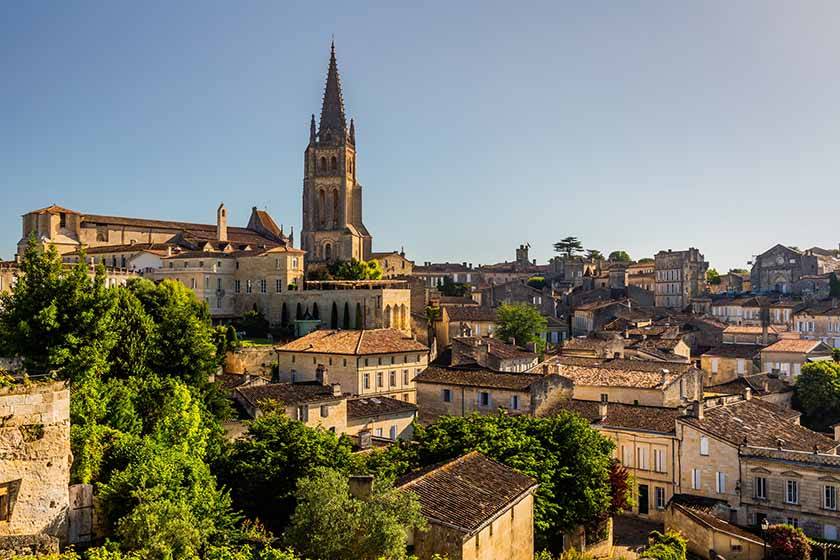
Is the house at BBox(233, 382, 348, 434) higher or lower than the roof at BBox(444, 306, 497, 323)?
lower

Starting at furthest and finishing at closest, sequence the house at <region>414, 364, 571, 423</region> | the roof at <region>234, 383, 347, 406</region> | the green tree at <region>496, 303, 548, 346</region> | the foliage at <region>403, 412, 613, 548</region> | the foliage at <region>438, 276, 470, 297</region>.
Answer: the foliage at <region>438, 276, 470, 297</region> → the green tree at <region>496, 303, 548, 346</region> → the house at <region>414, 364, 571, 423</region> → the roof at <region>234, 383, 347, 406</region> → the foliage at <region>403, 412, 613, 548</region>

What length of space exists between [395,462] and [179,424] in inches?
309

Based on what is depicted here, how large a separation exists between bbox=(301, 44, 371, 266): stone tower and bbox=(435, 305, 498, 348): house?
68.5 ft

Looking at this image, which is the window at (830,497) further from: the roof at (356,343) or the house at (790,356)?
the house at (790,356)

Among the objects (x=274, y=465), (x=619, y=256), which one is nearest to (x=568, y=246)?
(x=619, y=256)

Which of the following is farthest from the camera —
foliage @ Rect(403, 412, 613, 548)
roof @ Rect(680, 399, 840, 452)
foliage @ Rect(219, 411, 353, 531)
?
roof @ Rect(680, 399, 840, 452)

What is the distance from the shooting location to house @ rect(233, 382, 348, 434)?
115 ft

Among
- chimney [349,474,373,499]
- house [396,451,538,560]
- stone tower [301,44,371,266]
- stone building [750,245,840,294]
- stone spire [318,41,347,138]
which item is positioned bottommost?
house [396,451,538,560]

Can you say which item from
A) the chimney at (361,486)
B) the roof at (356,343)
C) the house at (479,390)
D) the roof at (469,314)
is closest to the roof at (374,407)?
the house at (479,390)

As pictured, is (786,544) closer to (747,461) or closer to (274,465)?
(747,461)

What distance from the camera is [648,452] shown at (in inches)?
1435

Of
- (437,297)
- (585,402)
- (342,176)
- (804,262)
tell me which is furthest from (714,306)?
(585,402)

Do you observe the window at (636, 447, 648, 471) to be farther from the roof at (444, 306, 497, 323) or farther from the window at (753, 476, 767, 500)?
the roof at (444, 306, 497, 323)

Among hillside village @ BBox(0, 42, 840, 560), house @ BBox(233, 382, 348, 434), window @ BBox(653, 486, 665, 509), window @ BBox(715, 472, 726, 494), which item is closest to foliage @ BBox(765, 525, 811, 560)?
hillside village @ BBox(0, 42, 840, 560)
